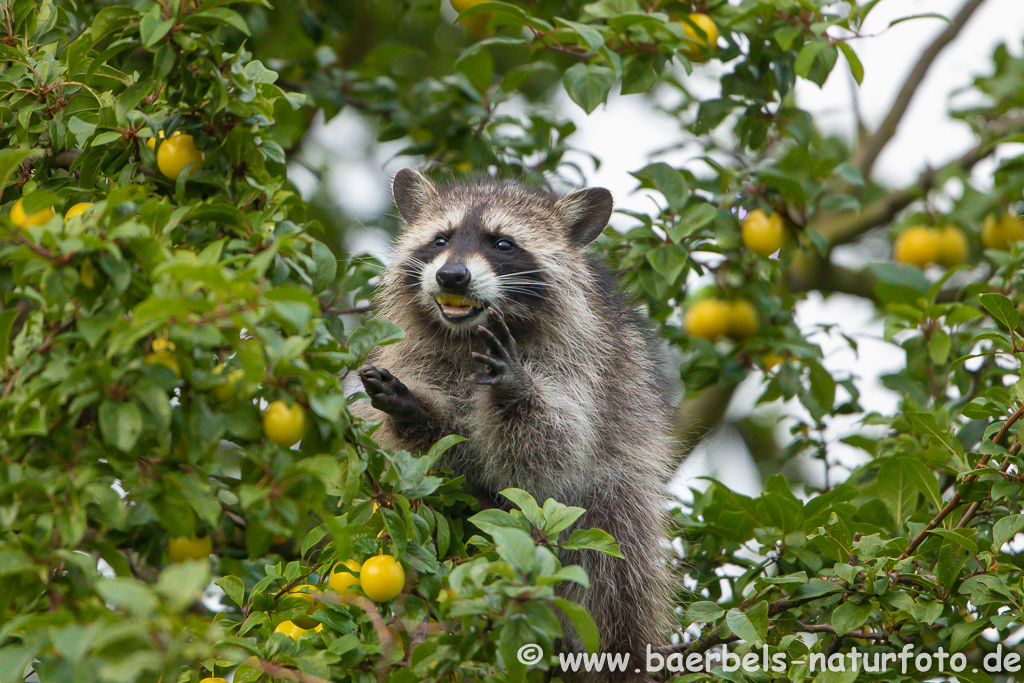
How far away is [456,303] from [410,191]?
1089 millimetres

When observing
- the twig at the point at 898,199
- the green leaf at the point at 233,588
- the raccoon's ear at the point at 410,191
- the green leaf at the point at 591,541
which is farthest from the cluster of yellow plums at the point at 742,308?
the green leaf at the point at 233,588

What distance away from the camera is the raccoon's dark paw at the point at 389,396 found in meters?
3.67

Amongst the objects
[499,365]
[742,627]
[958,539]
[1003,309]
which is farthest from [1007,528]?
[499,365]

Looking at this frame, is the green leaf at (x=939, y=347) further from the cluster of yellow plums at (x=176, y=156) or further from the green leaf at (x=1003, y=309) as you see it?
the cluster of yellow plums at (x=176, y=156)

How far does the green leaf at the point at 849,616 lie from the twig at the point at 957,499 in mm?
220

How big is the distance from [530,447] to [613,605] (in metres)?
0.82

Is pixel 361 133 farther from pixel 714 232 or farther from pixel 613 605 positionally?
pixel 613 605

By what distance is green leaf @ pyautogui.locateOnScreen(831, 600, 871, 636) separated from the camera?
3.13 m

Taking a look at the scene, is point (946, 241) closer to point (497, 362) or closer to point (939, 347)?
point (939, 347)

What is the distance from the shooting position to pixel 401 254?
4.64 metres

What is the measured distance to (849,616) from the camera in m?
3.16

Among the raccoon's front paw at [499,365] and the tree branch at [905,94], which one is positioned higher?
the tree branch at [905,94]

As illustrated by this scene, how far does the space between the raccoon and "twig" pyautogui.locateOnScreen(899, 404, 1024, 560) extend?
1.30 meters

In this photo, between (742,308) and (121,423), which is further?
(742,308)
